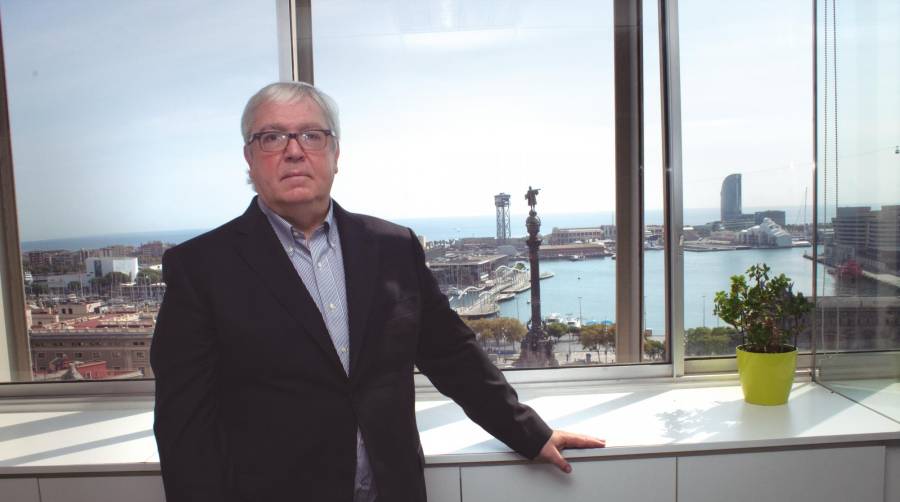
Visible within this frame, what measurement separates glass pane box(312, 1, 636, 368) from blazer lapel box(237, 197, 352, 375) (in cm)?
95

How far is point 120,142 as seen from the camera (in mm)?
2408

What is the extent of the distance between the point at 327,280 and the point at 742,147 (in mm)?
1777

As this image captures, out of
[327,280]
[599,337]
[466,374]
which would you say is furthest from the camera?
[599,337]

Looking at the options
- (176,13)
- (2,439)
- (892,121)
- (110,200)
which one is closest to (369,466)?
(2,439)

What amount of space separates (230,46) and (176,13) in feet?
0.75

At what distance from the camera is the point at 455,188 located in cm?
241

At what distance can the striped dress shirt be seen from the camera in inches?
57.8

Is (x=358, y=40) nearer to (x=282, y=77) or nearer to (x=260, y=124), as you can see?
(x=282, y=77)

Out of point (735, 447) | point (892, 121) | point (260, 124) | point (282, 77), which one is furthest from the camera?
point (282, 77)

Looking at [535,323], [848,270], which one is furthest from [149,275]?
[848,270]

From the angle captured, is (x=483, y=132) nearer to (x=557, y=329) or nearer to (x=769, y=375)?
(x=557, y=329)

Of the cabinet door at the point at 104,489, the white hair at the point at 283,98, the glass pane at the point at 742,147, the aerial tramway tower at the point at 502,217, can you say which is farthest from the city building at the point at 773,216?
the cabinet door at the point at 104,489

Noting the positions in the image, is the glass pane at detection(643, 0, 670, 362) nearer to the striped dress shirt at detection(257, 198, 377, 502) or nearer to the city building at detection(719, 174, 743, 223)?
the city building at detection(719, 174, 743, 223)

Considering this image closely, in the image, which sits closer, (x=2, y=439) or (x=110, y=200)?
(x=2, y=439)
